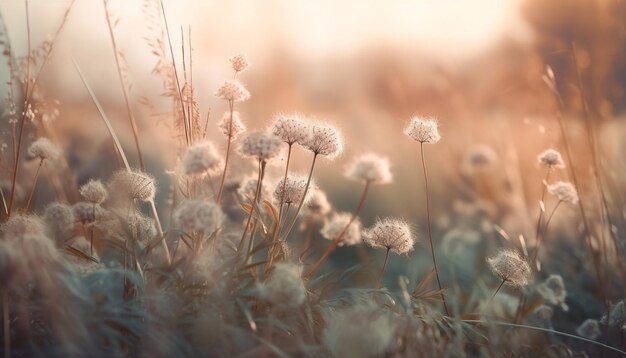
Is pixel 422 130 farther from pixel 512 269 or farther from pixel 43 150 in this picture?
pixel 43 150

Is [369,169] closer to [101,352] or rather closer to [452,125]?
[101,352]

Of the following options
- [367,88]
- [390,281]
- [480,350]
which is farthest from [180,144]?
[367,88]

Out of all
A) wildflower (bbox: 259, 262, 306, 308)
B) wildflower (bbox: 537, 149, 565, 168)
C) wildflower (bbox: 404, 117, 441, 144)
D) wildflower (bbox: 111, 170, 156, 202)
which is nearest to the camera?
wildflower (bbox: 259, 262, 306, 308)

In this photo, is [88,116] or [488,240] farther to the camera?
[88,116]

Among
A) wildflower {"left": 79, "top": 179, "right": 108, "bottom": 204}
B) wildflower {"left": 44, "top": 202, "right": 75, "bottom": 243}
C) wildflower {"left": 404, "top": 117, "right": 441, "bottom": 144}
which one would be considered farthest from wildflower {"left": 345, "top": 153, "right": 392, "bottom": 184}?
wildflower {"left": 44, "top": 202, "right": 75, "bottom": 243}

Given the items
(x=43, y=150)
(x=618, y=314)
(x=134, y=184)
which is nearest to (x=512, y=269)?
(x=618, y=314)

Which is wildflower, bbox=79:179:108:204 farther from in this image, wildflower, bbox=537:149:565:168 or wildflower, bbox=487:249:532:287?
wildflower, bbox=537:149:565:168
